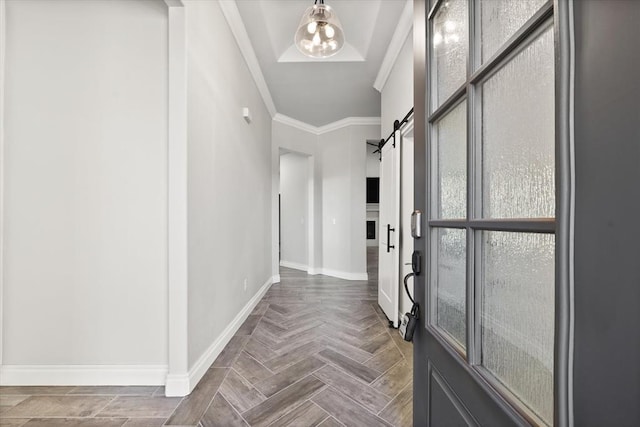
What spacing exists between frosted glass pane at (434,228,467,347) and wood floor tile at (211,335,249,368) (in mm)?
1846

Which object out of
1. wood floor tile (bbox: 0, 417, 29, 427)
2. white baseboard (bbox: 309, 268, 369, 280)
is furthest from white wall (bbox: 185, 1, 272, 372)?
white baseboard (bbox: 309, 268, 369, 280)

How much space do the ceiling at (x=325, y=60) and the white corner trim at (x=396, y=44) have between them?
1.1 inches

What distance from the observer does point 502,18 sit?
1.89 ft

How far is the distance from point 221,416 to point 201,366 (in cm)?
46

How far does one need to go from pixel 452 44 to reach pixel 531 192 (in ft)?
1.66

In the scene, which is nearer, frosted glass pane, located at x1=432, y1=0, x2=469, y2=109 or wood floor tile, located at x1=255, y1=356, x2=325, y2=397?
frosted glass pane, located at x1=432, y1=0, x2=469, y2=109

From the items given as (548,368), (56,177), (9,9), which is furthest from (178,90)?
(548,368)

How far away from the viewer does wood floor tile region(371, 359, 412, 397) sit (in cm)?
175

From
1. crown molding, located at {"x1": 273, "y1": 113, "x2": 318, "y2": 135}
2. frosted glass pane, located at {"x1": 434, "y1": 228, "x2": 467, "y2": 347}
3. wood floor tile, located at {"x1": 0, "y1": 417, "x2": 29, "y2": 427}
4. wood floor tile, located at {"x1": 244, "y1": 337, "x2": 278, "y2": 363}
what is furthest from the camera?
crown molding, located at {"x1": 273, "y1": 113, "x2": 318, "y2": 135}

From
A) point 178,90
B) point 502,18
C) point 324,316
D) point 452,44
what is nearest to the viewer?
point 502,18

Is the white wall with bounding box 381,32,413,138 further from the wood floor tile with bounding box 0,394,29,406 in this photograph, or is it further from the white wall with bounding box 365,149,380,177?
the white wall with bounding box 365,149,380,177

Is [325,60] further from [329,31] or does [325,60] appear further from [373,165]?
[373,165]

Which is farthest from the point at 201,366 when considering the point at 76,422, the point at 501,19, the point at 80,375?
the point at 501,19

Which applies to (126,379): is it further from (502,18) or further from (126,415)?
(502,18)
